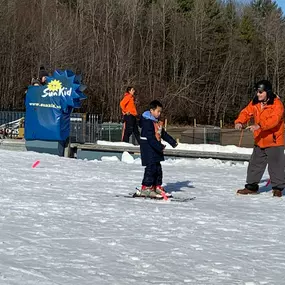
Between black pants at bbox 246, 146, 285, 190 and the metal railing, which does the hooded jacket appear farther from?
the metal railing

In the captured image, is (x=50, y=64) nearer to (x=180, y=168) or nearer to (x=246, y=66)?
(x=246, y=66)

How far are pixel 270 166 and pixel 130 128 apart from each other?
848 cm

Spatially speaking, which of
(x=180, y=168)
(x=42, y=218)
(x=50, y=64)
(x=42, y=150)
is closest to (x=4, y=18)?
(x=50, y=64)

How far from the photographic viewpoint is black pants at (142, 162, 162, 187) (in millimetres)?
8953

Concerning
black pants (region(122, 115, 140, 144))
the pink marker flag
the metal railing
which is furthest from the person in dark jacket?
the metal railing

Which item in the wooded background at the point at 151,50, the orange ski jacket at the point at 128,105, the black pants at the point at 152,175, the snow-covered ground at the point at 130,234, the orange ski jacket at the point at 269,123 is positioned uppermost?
the wooded background at the point at 151,50

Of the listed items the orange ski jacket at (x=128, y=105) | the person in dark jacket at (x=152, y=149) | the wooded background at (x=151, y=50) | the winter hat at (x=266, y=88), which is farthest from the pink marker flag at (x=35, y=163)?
the wooded background at (x=151, y=50)

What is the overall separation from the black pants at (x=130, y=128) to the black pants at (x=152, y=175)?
8194 millimetres

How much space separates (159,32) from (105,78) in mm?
9304

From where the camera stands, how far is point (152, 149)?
29.7 feet

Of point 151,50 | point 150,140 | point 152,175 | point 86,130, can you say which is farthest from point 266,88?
point 151,50

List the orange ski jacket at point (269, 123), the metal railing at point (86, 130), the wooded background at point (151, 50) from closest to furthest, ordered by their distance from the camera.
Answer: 1. the orange ski jacket at point (269, 123)
2. the metal railing at point (86, 130)
3. the wooded background at point (151, 50)

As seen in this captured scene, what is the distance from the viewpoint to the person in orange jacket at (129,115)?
675 inches

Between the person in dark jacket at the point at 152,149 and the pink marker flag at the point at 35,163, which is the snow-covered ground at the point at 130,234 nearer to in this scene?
the person in dark jacket at the point at 152,149
